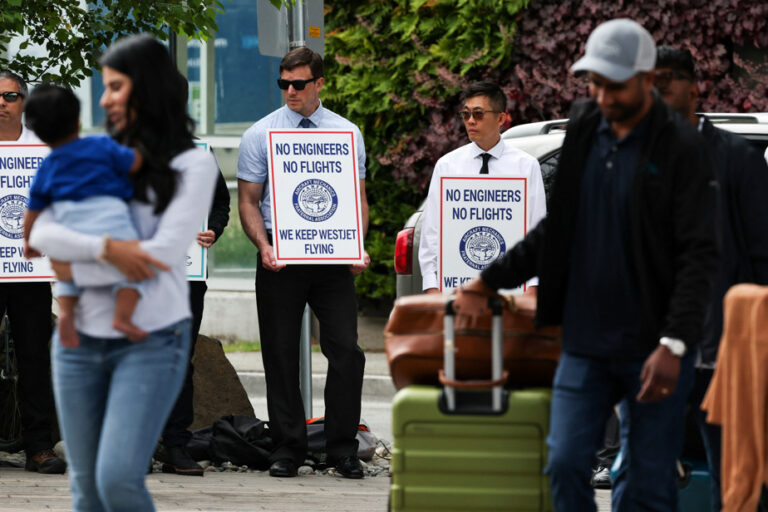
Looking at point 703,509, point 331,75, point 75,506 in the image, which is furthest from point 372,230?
point 75,506

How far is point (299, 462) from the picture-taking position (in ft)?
25.8

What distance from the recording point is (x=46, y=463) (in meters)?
7.71

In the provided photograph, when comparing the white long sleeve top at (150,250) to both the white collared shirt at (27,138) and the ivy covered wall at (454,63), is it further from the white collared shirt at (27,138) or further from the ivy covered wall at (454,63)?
the ivy covered wall at (454,63)

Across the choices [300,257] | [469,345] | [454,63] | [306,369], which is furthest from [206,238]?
[454,63]

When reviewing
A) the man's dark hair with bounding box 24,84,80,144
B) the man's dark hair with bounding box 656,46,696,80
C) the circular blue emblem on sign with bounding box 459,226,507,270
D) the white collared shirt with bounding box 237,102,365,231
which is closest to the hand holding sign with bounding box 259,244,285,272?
the white collared shirt with bounding box 237,102,365,231

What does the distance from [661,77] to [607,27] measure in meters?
0.74

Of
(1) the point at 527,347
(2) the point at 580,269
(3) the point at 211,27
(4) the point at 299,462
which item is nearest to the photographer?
(2) the point at 580,269

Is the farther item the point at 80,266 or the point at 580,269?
the point at 580,269

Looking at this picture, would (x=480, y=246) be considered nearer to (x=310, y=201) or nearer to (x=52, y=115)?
(x=310, y=201)

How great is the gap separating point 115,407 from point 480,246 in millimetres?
3468

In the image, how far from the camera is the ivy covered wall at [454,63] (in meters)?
12.9

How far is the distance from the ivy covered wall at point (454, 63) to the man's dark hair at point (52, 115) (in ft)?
30.3

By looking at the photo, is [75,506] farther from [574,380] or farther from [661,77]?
[661,77]

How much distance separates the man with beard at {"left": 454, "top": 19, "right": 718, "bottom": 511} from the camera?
4332 millimetres
